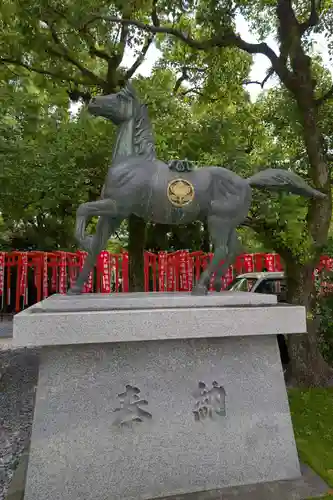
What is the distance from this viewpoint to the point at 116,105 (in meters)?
3.76

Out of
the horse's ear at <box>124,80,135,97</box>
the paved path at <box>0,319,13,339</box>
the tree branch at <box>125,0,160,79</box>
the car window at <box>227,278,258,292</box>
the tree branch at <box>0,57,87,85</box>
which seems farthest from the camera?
the paved path at <box>0,319,13,339</box>

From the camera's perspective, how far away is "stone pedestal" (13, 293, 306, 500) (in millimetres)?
2807

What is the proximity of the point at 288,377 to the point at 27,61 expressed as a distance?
23.9 ft

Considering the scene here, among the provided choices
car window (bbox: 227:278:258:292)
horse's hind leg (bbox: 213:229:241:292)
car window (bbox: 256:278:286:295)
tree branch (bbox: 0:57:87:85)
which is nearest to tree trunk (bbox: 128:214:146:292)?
car window (bbox: 227:278:258:292)

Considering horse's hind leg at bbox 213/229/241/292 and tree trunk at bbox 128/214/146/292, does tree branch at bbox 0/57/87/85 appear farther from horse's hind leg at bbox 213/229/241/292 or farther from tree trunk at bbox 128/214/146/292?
horse's hind leg at bbox 213/229/241/292

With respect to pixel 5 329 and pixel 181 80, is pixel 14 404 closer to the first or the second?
pixel 181 80

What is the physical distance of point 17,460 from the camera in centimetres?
367

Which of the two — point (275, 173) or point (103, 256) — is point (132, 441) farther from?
point (103, 256)

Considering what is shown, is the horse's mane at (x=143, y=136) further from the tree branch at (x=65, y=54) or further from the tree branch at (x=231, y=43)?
the tree branch at (x=65, y=54)

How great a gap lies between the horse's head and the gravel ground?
317 centimetres

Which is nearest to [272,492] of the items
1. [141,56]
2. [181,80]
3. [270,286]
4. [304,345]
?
[304,345]

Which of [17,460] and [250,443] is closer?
[250,443]

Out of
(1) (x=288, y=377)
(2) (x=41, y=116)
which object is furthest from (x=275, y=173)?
(2) (x=41, y=116)

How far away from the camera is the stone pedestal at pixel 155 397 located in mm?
2807
